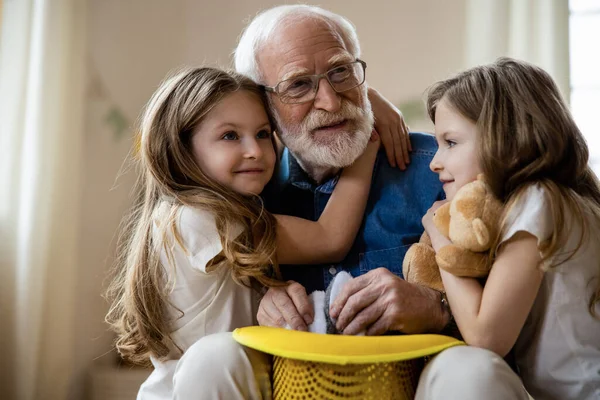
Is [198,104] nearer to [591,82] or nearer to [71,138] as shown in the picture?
[71,138]

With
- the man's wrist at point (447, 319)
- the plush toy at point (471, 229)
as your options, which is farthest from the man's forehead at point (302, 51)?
the man's wrist at point (447, 319)

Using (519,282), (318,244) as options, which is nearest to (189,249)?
(318,244)

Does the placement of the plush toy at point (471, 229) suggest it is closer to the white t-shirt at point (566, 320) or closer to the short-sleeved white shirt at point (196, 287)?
the white t-shirt at point (566, 320)

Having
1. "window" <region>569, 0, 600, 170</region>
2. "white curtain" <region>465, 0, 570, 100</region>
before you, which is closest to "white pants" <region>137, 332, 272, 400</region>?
"white curtain" <region>465, 0, 570, 100</region>

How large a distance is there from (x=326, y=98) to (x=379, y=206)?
34 centimetres

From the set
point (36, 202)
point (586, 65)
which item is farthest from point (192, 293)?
point (586, 65)

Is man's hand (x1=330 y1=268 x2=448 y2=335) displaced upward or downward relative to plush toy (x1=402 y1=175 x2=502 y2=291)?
downward

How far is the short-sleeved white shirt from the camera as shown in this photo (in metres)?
1.64

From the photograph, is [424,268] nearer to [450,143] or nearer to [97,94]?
[450,143]

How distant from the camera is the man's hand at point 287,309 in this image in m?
1.53

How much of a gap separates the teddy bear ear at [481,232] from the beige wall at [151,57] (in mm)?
1962

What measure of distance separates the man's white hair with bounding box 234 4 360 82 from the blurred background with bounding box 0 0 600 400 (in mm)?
536

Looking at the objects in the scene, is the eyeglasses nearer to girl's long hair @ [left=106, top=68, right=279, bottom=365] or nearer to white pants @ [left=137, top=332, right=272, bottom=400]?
girl's long hair @ [left=106, top=68, right=279, bottom=365]

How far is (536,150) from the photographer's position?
1483mm
